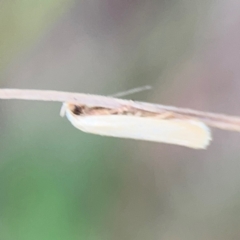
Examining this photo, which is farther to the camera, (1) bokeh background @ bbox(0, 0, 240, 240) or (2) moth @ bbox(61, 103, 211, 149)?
(1) bokeh background @ bbox(0, 0, 240, 240)

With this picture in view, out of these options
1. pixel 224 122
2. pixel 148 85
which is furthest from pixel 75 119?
pixel 148 85

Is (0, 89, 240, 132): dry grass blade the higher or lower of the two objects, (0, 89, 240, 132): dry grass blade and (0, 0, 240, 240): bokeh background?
the lower

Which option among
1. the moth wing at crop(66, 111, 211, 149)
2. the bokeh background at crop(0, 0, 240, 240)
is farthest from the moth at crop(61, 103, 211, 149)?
the bokeh background at crop(0, 0, 240, 240)

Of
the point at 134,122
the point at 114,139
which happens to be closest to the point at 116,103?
the point at 134,122

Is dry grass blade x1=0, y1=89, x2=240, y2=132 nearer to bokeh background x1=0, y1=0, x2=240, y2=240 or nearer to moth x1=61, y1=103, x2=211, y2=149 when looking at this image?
moth x1=61, y1=103, x2=211, y2=149

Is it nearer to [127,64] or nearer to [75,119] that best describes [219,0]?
[127,64]
